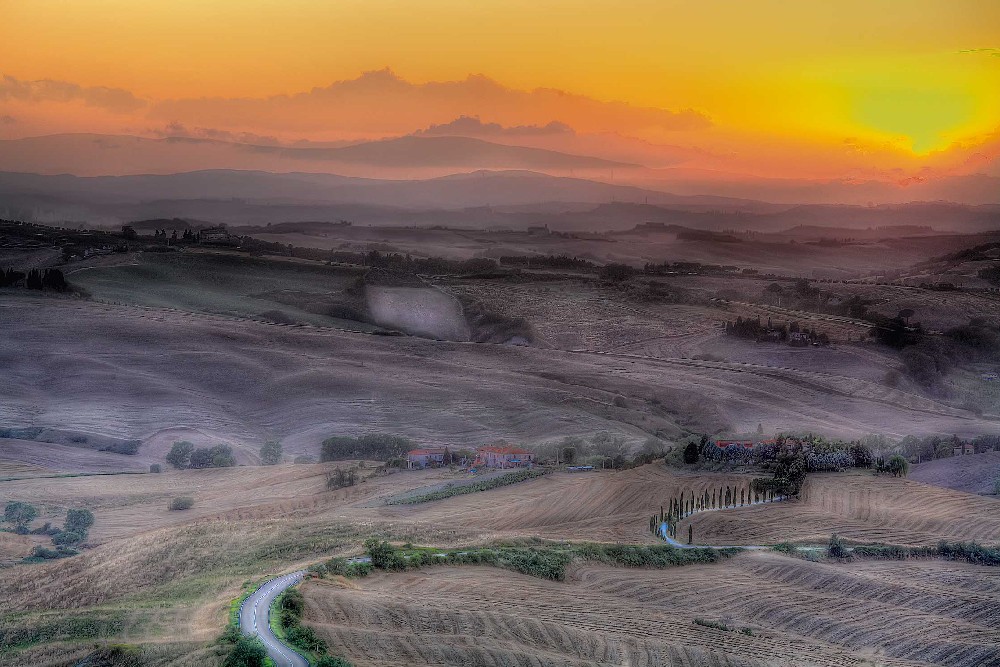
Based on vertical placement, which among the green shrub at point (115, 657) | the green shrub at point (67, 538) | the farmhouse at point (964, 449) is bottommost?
the green shrub at point (67, 538)

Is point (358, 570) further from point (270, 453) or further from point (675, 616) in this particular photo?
point (270, 453)

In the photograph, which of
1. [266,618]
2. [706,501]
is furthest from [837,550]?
[266,618]

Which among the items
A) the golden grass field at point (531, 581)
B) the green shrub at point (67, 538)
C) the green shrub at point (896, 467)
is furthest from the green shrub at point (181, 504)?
the green shrub at point (896, 467)

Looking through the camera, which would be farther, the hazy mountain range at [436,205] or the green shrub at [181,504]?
the hazy mountain range at [436,205]

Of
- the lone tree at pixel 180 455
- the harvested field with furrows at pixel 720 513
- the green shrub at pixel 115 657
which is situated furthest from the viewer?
the lone tree at pixel 180 455

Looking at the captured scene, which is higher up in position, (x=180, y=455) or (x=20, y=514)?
(x=20, y=514)

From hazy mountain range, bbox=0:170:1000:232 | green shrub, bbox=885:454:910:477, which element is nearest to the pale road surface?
green shrub, bbox=885:454:910:477

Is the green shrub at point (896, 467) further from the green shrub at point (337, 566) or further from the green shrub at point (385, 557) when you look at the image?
the green shrub at point (337, 566)
